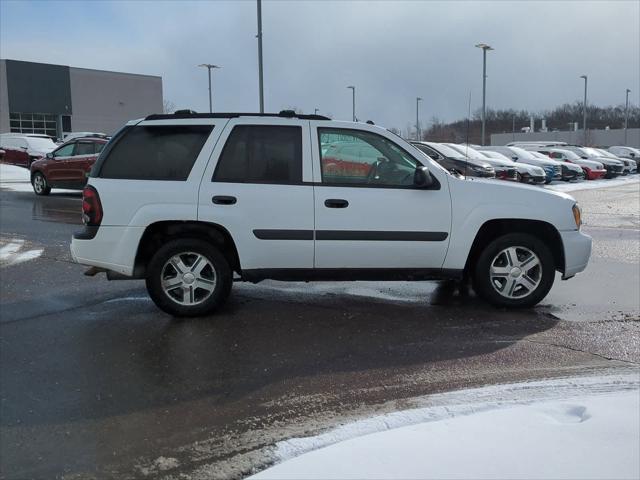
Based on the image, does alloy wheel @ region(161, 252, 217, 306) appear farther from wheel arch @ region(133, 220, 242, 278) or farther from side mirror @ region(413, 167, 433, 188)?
side mirror @ region(413, 167, 433, 188)

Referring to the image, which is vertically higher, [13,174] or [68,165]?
[68,165]

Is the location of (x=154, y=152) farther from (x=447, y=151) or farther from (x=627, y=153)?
(x=627, y=153)

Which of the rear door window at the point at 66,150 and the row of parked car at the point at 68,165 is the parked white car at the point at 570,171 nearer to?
the row of parked car at the point at 68,165

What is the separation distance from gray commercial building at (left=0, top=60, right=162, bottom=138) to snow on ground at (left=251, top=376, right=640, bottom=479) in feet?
214

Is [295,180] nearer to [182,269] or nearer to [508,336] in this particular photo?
[182,269]

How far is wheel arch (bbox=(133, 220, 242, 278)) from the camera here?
6.11 m

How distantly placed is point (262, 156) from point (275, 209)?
1.78 feet

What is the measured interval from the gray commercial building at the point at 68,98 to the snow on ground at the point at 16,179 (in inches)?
1357

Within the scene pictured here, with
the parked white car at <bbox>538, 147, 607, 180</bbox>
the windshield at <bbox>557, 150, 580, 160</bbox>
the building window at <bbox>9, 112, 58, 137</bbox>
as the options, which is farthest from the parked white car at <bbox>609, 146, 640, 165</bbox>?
the building window at <bbox>9, 112, 58, 137</bbox>

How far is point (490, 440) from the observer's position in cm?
357

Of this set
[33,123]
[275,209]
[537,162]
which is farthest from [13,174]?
[33,123]

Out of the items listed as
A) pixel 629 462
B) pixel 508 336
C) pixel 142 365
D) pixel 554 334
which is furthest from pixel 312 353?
pixel 629 462

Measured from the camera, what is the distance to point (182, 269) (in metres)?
6.18

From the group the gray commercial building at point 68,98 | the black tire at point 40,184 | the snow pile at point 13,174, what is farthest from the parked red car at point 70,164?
the gray commercial building at point 68,98
